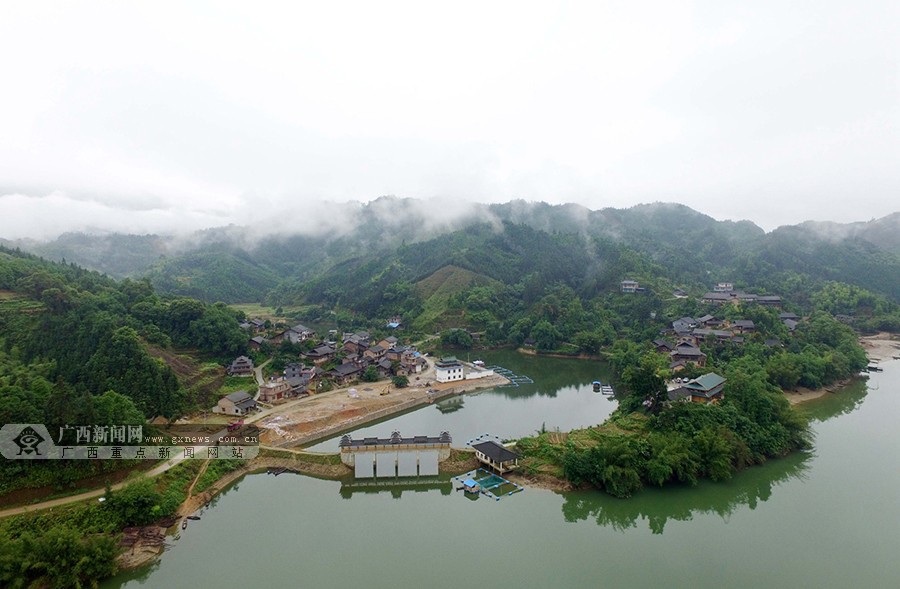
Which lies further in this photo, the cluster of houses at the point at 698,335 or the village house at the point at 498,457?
the cluster of houses at the point at 698,335

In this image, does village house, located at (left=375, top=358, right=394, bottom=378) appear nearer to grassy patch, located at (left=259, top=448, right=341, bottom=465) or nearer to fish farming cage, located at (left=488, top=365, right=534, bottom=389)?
fish farming cage, located at (left=488, top=365, right=534, bottom=389)

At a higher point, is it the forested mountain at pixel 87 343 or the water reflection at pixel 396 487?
the forested mountain at pixel 87 343

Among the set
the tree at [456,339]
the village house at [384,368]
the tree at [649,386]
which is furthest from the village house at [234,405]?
the tree at [456,339]

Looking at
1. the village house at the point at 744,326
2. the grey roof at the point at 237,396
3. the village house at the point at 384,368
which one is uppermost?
the village house at the point at 744,326

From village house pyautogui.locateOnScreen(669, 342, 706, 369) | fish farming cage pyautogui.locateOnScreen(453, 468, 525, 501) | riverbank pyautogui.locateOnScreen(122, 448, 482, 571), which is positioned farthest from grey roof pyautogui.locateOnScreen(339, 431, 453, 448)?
village house pyautogui.locateOnScreen(669, 342, 706, 369)

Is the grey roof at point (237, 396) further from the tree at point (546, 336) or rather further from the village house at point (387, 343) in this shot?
the tree at point (546, 336)

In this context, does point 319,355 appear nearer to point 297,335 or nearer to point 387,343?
point 387,343
